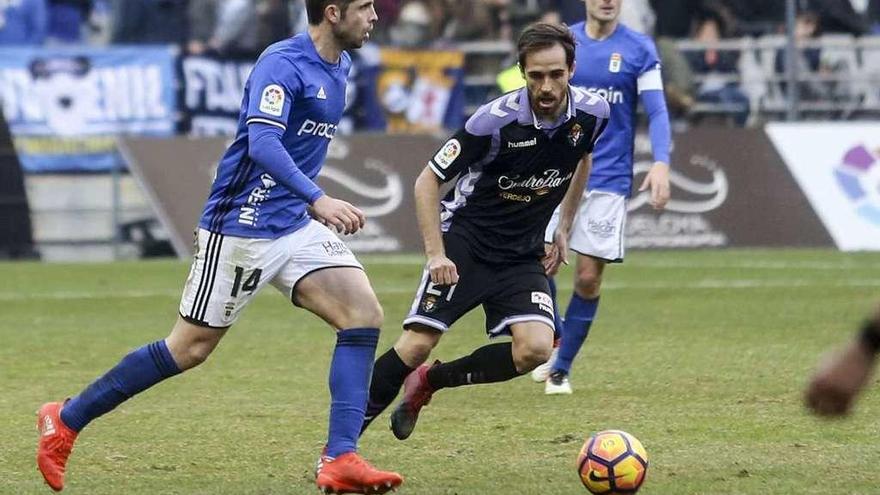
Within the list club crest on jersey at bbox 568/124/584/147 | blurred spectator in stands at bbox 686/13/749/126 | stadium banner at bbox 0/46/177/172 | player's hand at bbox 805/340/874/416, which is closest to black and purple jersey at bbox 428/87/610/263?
club crest on jersey at bbox 568/124/584/147

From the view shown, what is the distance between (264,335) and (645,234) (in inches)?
255

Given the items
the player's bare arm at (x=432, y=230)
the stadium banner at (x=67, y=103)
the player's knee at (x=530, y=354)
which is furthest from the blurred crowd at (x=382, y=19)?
the player's bare arm at (x=432, y=230)

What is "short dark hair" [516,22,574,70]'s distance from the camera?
7336 mm

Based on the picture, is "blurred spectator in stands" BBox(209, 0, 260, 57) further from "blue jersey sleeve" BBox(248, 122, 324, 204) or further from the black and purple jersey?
"blue jersey sleeve" BBox(248, 122, 324, 204)

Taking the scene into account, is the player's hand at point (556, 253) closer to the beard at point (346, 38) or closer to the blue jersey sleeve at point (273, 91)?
the beard at point (346, 38)

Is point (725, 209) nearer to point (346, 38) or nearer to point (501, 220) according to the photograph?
point (501, 220)

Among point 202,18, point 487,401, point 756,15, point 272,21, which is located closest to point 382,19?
point 272,21

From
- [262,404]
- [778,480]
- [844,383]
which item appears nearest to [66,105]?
[262,404]

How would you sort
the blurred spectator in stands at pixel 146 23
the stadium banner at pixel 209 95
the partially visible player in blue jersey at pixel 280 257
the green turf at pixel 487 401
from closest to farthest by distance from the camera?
the partially visible player in blue jersey at pixel 280 257
the green turf at pixel 487 401
the stadium banner at pixel 209 95
the blurred spectator in stands at pixel 146 23

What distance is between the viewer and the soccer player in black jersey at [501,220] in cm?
743

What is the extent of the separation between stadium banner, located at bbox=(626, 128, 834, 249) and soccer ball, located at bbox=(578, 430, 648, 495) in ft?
37.3

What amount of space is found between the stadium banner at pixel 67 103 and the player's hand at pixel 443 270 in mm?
11659

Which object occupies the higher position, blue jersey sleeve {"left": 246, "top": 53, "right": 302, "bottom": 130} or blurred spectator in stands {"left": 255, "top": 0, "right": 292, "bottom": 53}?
blue jersey sleeve {"left": 246, "top": 53, "right": 302, "bottom": 130}

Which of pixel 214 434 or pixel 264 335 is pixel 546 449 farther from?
pixel 264 335
